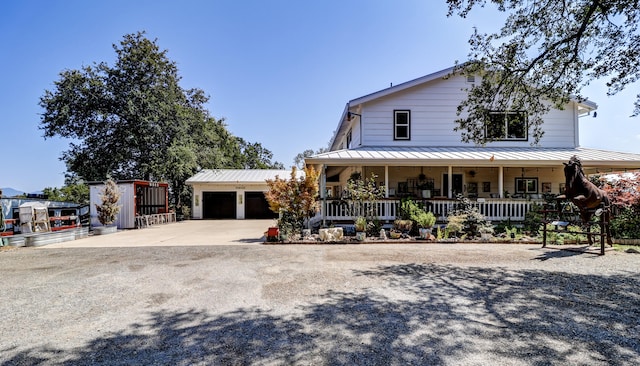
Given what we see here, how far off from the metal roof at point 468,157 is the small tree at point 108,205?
10408mm

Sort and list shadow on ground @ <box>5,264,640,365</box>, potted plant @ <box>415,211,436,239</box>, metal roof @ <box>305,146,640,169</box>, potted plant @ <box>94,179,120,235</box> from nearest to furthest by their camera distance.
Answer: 1. shadow on ground @ <box>5,264,640,365</box>
2. potted plant @ <box>415,211,436,239</box>
3. metal roof @ <box>305,146,640,169</box>
4. potted plant @ <box>94,179,120,235</box>

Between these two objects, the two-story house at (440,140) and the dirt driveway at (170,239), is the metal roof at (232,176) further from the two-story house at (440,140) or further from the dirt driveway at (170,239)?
the two-story house at (440,140)

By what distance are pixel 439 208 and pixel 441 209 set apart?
0.35 ft

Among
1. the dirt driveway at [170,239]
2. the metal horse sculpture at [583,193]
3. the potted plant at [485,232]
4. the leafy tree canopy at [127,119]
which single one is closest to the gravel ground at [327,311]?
the metal horse sculpture at [583,193]

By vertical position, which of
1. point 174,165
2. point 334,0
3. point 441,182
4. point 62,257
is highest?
point 334,0

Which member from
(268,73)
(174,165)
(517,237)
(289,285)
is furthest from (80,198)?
(517,237)

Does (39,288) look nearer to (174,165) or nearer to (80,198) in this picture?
(174,165)

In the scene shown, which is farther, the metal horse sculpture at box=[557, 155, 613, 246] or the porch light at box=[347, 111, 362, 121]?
the porch light at box=[347, 111, 362, 121]

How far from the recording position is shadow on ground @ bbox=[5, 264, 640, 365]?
2.83 meters

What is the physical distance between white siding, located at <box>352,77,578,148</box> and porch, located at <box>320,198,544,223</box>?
3.53m

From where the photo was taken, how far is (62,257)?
829 centimetres

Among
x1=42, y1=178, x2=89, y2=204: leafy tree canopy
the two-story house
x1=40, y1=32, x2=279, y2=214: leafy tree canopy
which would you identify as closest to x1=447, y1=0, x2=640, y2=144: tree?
the two-story house

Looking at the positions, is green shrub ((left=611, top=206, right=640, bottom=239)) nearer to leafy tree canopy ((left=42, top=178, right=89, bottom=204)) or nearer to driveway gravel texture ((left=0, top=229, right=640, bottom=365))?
driveway gravel texture ((left=0, top=229, right=640, bottom=365))

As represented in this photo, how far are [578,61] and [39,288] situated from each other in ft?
40.2
